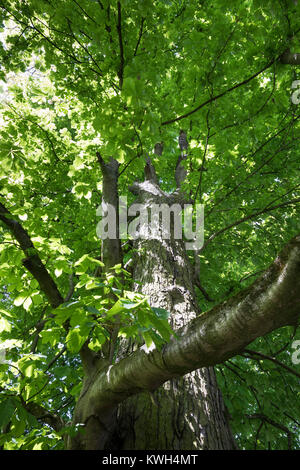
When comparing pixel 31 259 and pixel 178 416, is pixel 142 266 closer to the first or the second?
pixel 31 259

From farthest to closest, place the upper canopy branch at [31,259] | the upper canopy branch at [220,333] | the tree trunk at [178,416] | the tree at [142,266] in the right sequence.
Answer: the upper canopy branch at [31,259]
the tree trunk at [178,416]
the tree at [142,266]
the upper canopy branch at [220,333]

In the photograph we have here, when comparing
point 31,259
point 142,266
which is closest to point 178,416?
point 31,259

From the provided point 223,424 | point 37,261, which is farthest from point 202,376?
point 37,261

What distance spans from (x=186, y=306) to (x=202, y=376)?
26.1 inches

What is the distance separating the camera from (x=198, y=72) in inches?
104

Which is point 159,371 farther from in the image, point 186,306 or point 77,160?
point 77,160

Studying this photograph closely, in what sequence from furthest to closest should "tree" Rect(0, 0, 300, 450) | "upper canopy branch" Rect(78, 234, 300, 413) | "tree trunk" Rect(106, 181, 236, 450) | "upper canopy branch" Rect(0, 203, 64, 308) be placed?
"upper canopy branch" Rect(0, 203, 64, 308) < "tree trunk" Rect(106, 181, 236, 450) < "tree" Rect(0, 0, 300, 450) < "upper canopy branch" Rect(78, 234, 300, 413)

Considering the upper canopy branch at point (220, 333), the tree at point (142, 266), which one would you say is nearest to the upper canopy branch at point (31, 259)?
the tree at point (142, 266)

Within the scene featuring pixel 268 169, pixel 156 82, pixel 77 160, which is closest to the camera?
pixel 156 82

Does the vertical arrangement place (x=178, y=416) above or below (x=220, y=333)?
below

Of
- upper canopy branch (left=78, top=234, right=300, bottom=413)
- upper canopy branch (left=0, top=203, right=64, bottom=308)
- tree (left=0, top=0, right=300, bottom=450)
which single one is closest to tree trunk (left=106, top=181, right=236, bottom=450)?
tree (left=0, top=0, right=300, bottom=450)

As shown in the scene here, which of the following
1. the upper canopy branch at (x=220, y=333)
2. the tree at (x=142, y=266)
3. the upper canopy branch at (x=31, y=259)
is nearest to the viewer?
the upper canopy branch at (x=220, y=333)

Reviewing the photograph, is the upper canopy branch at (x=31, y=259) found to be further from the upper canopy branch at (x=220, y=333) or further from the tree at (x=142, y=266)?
the upper canopy branch at (x=220, y=333)

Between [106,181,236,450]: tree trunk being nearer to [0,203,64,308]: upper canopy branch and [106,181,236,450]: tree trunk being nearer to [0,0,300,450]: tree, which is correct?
[0,0,300,450]: tree
